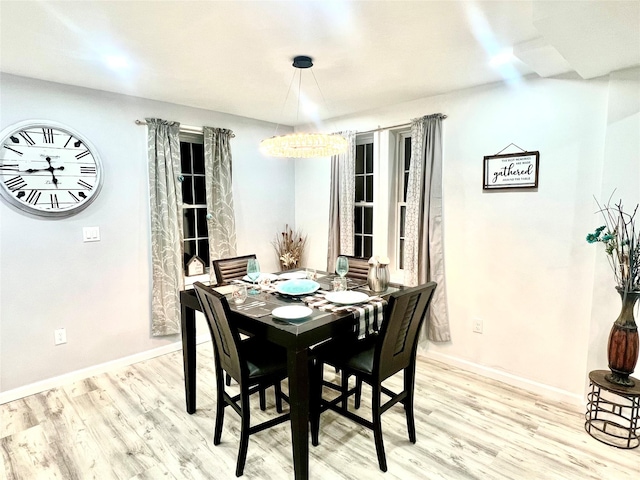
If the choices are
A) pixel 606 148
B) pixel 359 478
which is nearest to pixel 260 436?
pixel 359 478

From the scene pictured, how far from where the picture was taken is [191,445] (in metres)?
2.25

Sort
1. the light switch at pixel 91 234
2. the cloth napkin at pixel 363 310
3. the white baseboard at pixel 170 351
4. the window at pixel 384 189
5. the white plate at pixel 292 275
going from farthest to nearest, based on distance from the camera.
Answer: the window at pixel 384 189 → the light switch at pixel 91 234 → the white plate at pixel 292 275 → the white baseboard at pixel 170 351 → the cloth napkin at pixel 363 310

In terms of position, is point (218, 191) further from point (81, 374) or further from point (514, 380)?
point (514, 380)

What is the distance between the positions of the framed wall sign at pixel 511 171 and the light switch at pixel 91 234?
3287 millimetres

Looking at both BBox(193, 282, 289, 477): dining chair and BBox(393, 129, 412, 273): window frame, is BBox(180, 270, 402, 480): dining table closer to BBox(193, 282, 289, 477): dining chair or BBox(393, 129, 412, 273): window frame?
BBox(193, 282, 289, 477): dining chair

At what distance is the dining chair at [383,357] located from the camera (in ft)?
6.32

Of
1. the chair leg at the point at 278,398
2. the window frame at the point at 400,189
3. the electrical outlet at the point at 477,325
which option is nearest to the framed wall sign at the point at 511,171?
the window frame at the point at 400,189

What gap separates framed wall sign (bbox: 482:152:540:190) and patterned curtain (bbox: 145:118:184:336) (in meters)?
2.78

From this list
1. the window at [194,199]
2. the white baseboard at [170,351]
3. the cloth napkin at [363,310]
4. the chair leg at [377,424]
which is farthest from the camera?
the window at [194,199]

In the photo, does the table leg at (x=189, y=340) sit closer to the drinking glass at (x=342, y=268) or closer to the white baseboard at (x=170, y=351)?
the drinking glass at (x=342, y=268)

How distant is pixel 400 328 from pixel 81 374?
2.78m

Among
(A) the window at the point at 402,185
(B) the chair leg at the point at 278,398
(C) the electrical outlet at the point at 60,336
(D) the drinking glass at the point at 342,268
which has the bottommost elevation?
(B) the chair leg at the point at 278,398

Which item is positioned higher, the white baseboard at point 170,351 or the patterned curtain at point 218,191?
the patterned curtain at point 218,191

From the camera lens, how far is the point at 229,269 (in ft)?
10.3
